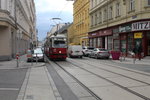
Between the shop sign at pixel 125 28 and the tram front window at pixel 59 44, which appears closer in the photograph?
the tram front window at pixel 59 44

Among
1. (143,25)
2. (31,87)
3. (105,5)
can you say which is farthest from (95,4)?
(31,87)

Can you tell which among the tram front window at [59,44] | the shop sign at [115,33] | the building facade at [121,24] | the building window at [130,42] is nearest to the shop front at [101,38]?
the building facade at [121,24]

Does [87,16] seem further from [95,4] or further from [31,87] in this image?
[31,87]

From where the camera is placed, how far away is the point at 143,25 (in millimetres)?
24547

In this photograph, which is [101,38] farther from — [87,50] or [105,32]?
[87,50]

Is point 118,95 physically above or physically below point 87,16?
below

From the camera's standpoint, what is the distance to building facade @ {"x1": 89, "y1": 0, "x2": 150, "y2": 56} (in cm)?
2484

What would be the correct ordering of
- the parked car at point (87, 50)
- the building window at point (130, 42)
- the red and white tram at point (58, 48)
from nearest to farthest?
the red and white tram at point (58, 48)
the building window at point (130, 42)
the parked car at point (87, 50)

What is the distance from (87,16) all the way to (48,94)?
43.1m

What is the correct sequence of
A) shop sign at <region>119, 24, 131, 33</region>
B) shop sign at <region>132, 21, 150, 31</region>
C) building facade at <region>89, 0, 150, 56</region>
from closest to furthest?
shop sign at <region>132, 21, 150, 31</region>, building facade at <region>89, 0, 150, 56</region>, shop sign at <region>119, 24, 131, 33</region>

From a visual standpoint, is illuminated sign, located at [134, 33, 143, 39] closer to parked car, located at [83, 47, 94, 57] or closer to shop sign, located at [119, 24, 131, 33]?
shop sign, located at [119, 24, 131, 33]

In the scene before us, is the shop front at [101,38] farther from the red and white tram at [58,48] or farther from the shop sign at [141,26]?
the red and white tram at [58,48]

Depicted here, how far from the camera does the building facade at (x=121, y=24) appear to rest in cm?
2484

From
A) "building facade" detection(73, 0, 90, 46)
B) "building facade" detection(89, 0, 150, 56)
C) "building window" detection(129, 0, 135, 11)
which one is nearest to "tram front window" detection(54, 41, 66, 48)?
"building facade" detection(89, 0, 150, 56)
